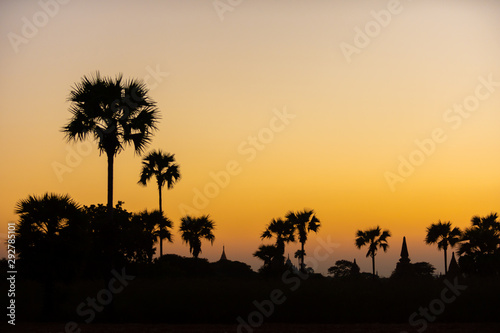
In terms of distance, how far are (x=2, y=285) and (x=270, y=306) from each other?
45.4 feet

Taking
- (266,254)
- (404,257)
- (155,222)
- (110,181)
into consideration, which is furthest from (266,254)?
(404,257)

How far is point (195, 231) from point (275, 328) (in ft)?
116

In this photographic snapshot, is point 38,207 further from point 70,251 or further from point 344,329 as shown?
point 344,329

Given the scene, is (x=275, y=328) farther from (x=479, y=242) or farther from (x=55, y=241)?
(x=479, y=242)

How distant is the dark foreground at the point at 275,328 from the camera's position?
22.7 metres

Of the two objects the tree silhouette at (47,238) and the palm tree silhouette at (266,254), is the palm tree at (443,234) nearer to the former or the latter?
the palm tree silhouette at (266,254)

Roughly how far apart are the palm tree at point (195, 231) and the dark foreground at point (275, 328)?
109 ft

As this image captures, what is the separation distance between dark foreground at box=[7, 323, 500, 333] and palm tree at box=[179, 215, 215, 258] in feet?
109

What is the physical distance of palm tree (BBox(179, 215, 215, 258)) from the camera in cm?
5794

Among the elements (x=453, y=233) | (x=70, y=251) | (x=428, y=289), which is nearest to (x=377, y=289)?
(x=428, y=289)

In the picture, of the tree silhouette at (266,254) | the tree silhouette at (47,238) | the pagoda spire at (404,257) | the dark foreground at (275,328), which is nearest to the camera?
the dark foreground at (275,328)

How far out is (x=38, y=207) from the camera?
Answer: 25.6 m

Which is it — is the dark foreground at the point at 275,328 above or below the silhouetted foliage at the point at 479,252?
below

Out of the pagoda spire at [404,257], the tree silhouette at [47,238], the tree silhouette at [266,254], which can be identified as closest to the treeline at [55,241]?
the tree silhouette at [47,238]
